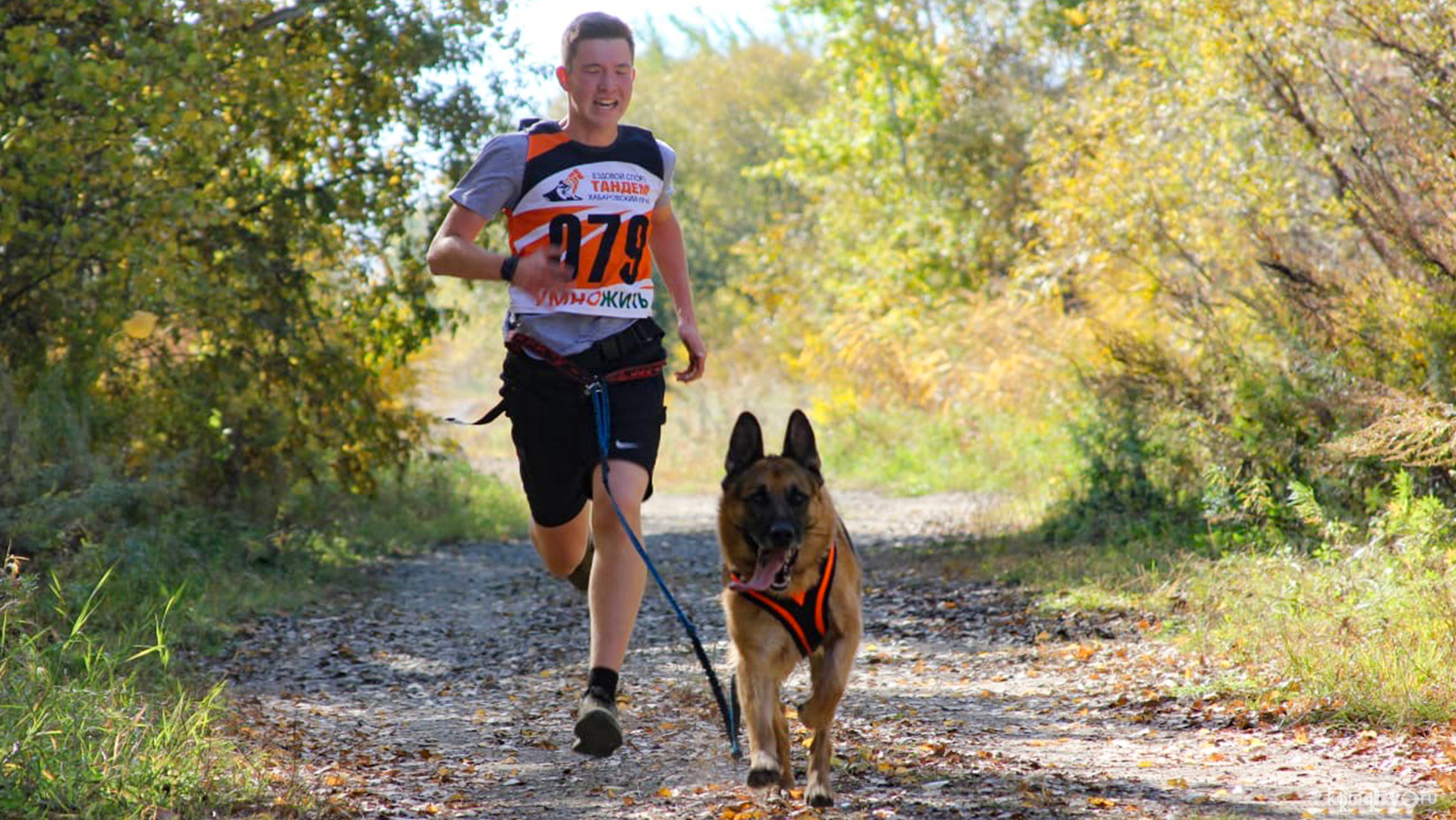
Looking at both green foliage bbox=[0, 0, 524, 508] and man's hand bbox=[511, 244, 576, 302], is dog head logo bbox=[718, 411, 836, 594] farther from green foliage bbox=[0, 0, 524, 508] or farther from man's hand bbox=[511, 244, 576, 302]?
green foliage bbox=[0, 0, 524, 508]

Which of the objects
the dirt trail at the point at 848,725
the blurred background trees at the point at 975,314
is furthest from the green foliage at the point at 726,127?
the dirt trail at the point at 848,725

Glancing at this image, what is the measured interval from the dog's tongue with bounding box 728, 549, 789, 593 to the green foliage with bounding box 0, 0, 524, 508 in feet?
17.5

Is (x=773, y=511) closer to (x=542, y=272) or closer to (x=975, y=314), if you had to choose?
(x=542, y=272)

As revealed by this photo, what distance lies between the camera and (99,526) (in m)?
8.80

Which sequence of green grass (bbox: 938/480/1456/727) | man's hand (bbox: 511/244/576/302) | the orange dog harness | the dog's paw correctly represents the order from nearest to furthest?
the dog's paw, man's hand (bbox: 511/244/576/302), the orange dog harness, green grass (bbox: 938/480/1456/727)

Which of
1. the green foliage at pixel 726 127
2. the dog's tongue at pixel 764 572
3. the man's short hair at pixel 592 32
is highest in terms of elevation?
the green foliage at pixel 726 127

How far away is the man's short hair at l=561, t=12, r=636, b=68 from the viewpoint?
189 inches

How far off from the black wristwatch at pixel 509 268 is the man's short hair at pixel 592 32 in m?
0.71

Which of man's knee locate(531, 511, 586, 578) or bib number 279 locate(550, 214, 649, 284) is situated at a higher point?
bib number 279 locate(550, 214, 649, 284)

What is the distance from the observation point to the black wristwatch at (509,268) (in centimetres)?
461

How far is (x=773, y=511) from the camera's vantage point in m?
4.73

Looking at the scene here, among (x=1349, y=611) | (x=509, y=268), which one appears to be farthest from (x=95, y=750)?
(x=1349, y=611)

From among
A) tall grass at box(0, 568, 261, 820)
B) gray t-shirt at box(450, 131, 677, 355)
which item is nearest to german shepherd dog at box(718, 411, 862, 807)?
gray t-shirt at box(450, 131, 677, 355)

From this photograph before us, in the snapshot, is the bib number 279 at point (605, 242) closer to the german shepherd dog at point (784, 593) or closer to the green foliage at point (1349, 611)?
the german shepherd dog at point (784, 593)
